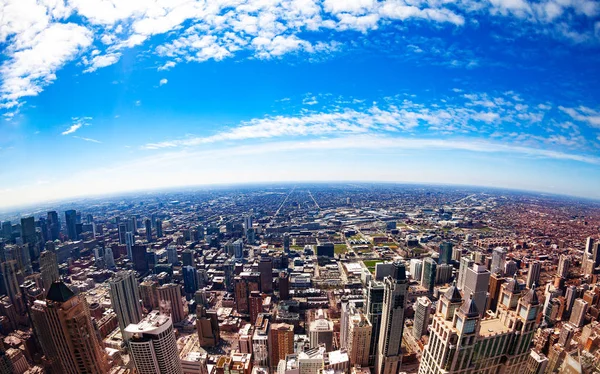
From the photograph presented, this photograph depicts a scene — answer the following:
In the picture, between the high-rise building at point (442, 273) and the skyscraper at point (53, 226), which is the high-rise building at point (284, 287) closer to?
the high-rise building at point (442, 273)

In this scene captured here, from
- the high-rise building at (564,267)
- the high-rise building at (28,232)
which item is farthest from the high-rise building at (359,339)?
the high-rise building at (28,232)

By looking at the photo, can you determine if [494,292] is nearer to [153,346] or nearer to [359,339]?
[359,339]

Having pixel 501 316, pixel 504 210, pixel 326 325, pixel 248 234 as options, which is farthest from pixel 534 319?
pixel 504 210

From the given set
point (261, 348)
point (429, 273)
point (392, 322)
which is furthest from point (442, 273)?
point (261, 348)

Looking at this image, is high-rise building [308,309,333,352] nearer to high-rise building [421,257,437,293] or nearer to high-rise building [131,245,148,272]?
high-rise building [421,257,437,293]

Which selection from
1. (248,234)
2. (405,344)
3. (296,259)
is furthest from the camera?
(248,234)

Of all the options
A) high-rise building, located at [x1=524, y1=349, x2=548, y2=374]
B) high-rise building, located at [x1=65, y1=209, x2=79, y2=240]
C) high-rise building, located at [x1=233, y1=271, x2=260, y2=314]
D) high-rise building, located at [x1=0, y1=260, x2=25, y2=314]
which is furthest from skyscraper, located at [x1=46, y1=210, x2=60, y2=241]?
high-rise building, located at [x1=524, y1=349, x2=548, y2=374]

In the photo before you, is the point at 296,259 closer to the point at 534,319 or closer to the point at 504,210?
the point at 534,319
